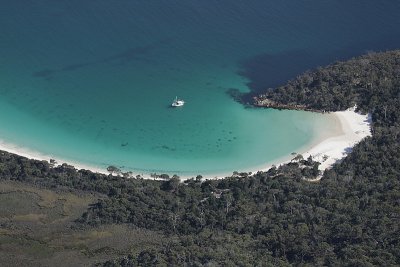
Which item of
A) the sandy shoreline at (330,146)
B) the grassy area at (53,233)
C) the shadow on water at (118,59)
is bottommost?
the grassy area at (53,233)

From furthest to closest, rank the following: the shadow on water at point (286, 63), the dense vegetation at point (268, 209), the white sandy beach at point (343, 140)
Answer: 1. the shadow on water at point (286, 63)
2. the white sandy beach at point (343, 140)
3. the dense vegetation at point (268, 209)

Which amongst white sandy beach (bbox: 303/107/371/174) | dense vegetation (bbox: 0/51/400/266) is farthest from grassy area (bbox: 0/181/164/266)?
white sandy beach (bbox: 303/107/371/174)

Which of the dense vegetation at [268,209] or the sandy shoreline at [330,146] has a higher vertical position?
the sandy shoreline at [330,146]

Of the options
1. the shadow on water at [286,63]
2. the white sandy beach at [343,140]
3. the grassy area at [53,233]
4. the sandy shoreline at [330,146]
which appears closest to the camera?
the grassy area at [53,233]

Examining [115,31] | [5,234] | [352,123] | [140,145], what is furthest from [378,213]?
[115,31]

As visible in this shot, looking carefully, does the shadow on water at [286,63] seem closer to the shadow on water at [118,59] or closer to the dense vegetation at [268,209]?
→ the shadow on water at [118,59]

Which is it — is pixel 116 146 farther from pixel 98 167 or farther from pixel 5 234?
pixel 5 234

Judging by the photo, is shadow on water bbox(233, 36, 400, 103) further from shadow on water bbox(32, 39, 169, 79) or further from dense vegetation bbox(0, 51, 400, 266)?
dense vegetation bbox(0, 51, 400, 266)

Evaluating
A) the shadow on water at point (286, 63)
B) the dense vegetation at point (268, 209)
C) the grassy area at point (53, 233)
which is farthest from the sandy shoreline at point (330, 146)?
the shadow on water at point (286, 63)
